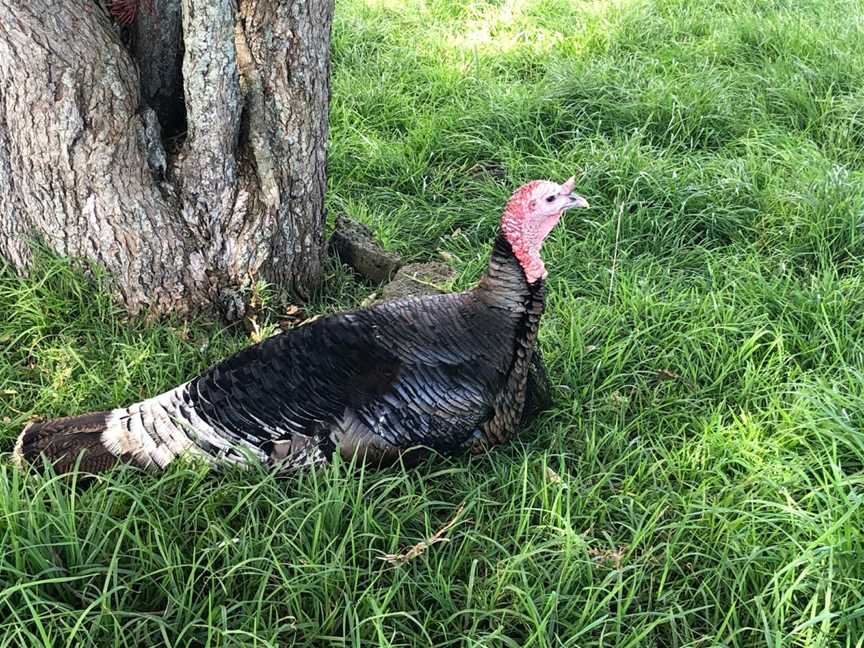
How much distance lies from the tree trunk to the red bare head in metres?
0.95

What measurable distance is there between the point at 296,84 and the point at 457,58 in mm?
2520

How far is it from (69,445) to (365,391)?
0.80m

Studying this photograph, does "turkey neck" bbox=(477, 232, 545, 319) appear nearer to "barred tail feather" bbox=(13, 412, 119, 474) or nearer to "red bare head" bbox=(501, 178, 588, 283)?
"red bare head" bbox=(501, 178, 588, 283)

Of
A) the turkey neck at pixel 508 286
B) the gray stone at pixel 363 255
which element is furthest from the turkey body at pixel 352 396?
the gray stone at pixel 363 255

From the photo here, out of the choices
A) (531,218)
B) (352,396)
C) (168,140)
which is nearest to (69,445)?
(352,396)

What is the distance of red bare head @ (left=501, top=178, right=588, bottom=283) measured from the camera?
7.41ft

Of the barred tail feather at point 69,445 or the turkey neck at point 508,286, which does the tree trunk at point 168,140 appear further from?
the turkey neck at point 508,286

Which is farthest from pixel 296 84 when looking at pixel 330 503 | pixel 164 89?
pixel 330 503

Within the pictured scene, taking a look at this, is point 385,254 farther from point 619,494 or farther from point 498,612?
point 498,612

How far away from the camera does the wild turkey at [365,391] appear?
2.10 metres

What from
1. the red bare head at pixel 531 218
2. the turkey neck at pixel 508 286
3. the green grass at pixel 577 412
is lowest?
the green grass at pixel 577 412

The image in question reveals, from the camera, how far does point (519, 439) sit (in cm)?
246

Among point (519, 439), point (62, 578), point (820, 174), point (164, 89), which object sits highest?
point (164, 89)

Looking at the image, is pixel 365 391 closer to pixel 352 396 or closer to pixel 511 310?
pixel 352 396
